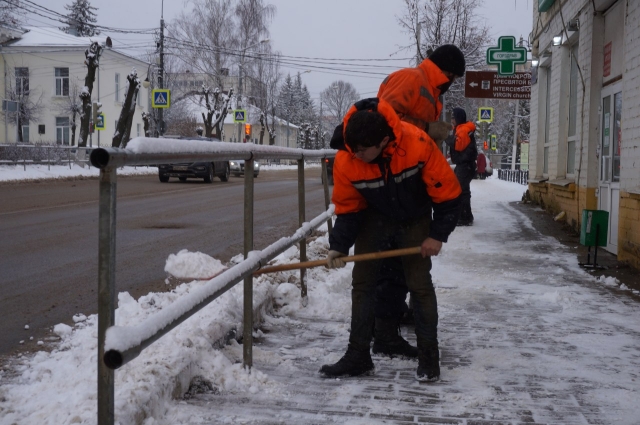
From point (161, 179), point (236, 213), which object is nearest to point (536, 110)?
point (236, 213)

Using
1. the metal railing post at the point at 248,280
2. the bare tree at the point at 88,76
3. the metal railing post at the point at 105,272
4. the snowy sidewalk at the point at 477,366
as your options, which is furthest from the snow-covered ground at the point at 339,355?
the bare tree at the point at 88,76

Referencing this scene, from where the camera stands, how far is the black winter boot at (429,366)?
3.99 m

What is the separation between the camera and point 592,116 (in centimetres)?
1034

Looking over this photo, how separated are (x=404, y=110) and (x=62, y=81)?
5723 centimetres

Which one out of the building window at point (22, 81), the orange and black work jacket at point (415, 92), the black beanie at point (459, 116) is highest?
the building window at point (22, 81)

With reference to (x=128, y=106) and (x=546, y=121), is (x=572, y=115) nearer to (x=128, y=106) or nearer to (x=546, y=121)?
(x=546, y=121)

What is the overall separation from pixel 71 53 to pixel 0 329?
2178 inches

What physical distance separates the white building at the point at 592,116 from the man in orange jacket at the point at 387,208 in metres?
4.44

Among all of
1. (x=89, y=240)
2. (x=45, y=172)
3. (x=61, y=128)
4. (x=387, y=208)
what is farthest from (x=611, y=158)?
(x=61, y=128)

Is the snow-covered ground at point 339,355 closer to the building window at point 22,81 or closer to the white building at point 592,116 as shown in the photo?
the white building at point 592,116

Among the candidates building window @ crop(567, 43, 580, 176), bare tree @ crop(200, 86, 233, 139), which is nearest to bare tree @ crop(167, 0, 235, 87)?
bare tree @ crop(200, 86, 233, 139)

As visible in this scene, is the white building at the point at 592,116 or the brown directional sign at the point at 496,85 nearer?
the white building at the point at 592,116

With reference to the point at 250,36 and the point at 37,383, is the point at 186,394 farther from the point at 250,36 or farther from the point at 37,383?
the point at 250,36

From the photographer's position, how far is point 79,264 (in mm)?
7617
